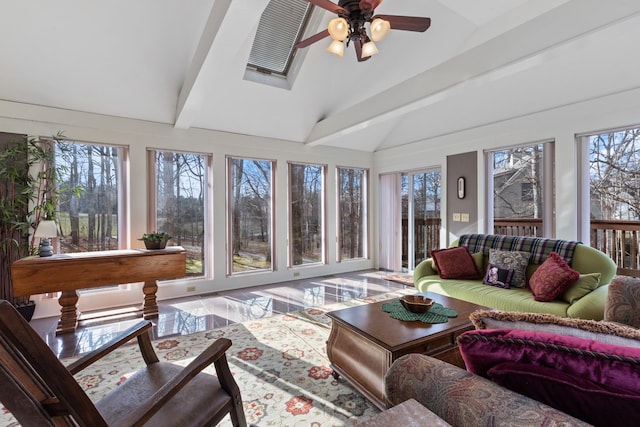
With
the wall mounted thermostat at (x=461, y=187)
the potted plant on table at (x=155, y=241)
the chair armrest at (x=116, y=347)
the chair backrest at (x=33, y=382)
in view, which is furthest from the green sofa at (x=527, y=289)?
the potted plant on table at (x=155, y=241)

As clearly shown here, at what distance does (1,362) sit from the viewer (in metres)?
0.73

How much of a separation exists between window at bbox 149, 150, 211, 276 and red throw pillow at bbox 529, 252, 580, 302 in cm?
405

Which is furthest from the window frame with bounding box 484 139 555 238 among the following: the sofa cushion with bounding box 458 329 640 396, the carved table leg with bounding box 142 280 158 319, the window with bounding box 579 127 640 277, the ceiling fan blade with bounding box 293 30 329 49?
the carved table leg with bounding box 142 280 158 319

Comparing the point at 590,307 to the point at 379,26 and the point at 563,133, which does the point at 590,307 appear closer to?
the point at 563,133

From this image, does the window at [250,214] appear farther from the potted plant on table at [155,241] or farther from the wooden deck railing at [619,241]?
the wooden deck railing at [619,241]

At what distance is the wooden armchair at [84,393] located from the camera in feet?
2.49

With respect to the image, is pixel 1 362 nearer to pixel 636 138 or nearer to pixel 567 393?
pixel 567 393

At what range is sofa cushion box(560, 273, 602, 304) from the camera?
96.0 inches

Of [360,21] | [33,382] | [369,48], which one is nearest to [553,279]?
[369,48]

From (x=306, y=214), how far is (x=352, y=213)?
3.46ft

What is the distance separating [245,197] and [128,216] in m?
1.60

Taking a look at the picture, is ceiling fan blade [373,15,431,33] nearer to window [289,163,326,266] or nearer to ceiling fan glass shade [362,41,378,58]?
ceiling fan glass shade [362,41,378,58]

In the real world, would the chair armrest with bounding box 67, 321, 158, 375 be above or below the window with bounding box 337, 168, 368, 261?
below

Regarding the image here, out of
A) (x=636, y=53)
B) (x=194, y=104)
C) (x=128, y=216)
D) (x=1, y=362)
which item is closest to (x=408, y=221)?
(x=636, y=53)
